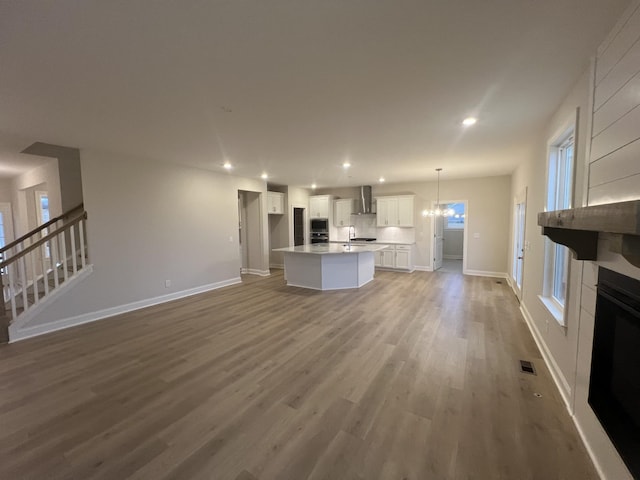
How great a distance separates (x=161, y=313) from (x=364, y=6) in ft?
16.2

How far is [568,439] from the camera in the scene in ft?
6.01

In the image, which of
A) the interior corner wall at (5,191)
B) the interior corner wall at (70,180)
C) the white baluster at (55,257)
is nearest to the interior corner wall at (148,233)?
the white baluster at (55,257)

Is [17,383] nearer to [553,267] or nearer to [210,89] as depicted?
[210,89]

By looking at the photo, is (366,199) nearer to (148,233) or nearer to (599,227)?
(148,233)

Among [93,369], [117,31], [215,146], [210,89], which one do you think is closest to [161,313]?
[93,369]

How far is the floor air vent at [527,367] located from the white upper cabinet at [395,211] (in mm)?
5374

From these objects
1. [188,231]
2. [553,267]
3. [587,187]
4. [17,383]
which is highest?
[587,187]

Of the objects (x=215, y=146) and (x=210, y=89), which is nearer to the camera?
(x=210, y=89)

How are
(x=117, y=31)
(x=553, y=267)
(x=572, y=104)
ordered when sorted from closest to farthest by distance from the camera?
(x=117, y=31) < (x=572, y=104) < (x=553, y=267)

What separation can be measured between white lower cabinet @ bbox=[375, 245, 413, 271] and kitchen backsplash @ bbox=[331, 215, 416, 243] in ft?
1.73

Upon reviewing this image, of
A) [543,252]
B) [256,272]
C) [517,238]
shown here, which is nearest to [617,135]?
[543,252]

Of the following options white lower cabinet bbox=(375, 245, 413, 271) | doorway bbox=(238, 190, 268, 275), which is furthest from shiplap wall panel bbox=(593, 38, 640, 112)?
doorway bbox=(238, 190, 268, 275)

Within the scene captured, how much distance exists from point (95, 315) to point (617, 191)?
6146 mm

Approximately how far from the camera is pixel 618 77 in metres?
1.55
